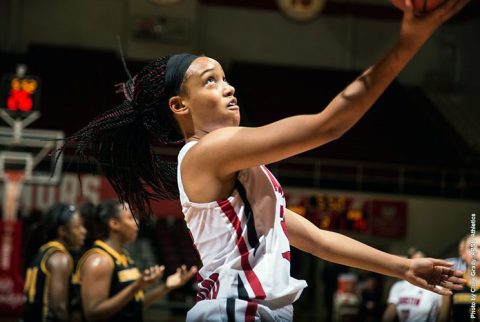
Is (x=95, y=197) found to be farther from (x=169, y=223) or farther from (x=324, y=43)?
(x=324, y=43)

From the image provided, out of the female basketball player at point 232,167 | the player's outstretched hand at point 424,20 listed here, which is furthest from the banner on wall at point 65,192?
the player's outstretched hand at point 424,20

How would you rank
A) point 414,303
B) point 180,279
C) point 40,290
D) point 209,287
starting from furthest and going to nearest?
point 414,303, point 40,290, point 180,279, point 209,287

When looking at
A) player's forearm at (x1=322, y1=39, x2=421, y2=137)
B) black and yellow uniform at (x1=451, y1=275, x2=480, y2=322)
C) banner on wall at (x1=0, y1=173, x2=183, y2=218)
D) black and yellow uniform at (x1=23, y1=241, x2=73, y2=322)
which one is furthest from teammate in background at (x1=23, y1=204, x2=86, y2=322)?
banner on wall at (x1=0, y1=173, x2=183, y2=218)

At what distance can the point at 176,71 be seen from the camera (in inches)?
104

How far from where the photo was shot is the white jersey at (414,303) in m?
6.02

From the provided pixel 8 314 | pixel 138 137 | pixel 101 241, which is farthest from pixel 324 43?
pixel 138 137

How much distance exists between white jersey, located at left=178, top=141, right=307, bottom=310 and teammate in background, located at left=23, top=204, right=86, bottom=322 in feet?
9.91

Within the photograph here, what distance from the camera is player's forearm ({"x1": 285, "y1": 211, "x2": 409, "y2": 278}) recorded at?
2.63 meters

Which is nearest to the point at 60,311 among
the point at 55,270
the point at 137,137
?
the point at 55,270

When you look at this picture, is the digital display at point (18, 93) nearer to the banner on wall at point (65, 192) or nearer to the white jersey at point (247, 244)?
the banner on wall at point (65, 192)

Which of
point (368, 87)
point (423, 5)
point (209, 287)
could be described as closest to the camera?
point (423, 5)

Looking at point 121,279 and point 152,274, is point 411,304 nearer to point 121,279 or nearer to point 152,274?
point 121,279

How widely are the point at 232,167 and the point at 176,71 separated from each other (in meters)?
0.50

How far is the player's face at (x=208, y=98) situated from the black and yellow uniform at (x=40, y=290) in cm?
311
